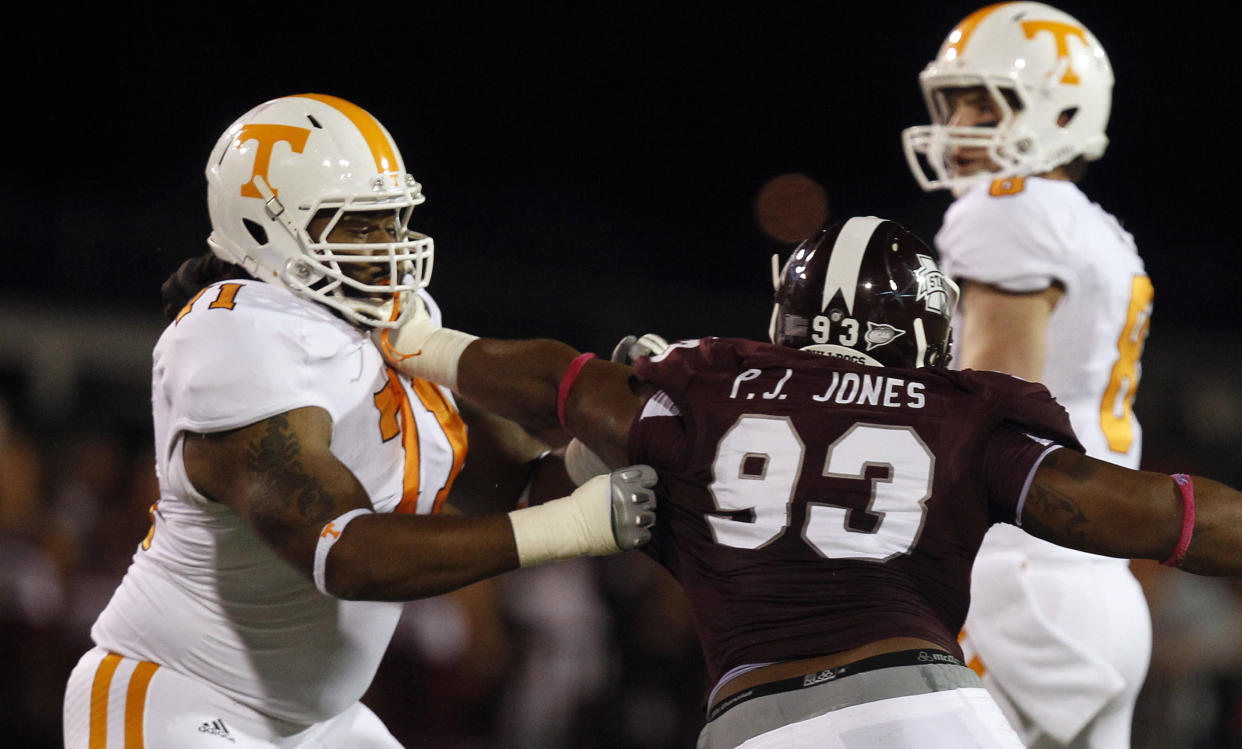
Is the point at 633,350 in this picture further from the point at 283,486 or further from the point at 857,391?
the point at 283,486

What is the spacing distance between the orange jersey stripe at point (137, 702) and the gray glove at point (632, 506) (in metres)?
1.05

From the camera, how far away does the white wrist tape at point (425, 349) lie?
9.77 feet

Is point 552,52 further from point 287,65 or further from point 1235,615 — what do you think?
point 1235,615

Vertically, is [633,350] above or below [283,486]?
above

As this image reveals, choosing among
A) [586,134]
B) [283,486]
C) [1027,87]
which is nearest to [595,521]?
[283,486]

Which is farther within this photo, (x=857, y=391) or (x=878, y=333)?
(x=878, y=333)

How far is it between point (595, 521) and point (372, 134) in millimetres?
1101

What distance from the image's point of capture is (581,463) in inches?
122

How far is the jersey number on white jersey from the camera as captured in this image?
2381mm

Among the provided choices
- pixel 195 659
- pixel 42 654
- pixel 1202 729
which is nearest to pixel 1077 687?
pixel 195 659

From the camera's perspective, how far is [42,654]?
5676 mm

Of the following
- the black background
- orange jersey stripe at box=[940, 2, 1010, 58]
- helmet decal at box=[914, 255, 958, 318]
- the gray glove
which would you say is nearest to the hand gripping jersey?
the gray glove

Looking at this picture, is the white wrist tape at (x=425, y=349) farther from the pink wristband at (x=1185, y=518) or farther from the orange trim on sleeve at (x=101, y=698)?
the pink wristband at (x=1185, y=518)

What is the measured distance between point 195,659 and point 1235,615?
19.5ft
